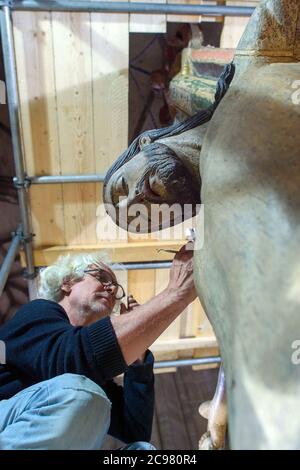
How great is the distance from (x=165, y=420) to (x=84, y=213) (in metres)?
0.80

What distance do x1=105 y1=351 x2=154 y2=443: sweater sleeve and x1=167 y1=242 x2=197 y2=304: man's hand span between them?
1.14 feet

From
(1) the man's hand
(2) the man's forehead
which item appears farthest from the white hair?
(1) the man's hand

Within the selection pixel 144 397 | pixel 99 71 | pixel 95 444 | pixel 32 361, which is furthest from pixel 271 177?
pixel 99 71

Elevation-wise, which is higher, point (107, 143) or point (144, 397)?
point (107, 143)

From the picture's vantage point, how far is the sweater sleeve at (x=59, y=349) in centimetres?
70

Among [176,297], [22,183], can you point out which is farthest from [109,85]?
[176,297]

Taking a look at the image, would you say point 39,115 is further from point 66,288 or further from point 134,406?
point 134,406

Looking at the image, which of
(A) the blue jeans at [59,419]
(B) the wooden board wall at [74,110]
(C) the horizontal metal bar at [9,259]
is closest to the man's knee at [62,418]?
(A) the blue jeans at [59,419]

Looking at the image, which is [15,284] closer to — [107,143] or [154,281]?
[154,281]

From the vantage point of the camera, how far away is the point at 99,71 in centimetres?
137

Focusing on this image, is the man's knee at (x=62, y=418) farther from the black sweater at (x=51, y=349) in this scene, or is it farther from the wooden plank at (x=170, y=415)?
the wooden plank at (x=170, y=415)

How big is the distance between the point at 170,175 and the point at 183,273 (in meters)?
0.16
